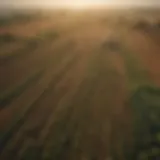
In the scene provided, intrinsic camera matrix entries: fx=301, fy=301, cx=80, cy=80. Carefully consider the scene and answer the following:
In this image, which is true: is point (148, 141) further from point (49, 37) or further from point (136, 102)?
point (49, 37)

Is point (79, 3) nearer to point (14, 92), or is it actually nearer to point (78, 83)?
point (78, 83)

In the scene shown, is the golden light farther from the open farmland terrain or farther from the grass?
the grass

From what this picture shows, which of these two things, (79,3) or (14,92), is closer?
(14,92)

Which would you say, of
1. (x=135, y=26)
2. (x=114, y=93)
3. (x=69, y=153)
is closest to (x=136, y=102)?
(x=114, y=93)

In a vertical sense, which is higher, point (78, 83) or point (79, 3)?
point (79, 3)

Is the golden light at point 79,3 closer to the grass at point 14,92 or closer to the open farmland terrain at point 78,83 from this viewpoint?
the open farmland terrain at point 78,83

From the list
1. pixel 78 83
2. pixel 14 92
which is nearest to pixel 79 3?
pixel 78 83

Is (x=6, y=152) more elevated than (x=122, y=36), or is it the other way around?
(x=122, y=36)

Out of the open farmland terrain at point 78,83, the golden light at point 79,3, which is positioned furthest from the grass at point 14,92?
the golden light at point 79,3
